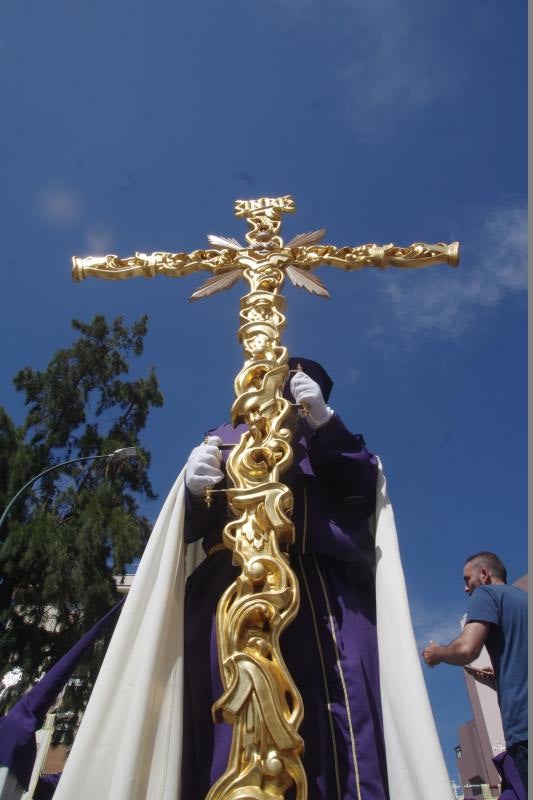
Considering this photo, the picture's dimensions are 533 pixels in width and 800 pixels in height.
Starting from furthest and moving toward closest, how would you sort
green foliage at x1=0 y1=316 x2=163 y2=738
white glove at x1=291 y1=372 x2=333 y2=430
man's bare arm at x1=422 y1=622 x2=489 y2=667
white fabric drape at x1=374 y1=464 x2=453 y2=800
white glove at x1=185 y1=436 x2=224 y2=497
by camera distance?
1. green foliage at x1=0 y1=316 x2=163 y2=738
2. white glove at x1=291 y1=372 x2=333 y2=430
3. white glove at x1=185 y1=436 x2=224 y2=497
4. man's bare arm at x1=422 y1=622 x2=489 y2=667
5. white fabric drape at x1=374 y1=464 x2=453 y2=800

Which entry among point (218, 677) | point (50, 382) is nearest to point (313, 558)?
point (218, 677)

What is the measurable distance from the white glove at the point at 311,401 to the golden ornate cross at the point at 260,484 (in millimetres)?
82

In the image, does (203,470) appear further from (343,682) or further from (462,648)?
(462,648)

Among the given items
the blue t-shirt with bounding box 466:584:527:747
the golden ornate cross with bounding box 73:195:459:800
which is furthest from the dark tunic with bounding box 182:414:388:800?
the blue t-shirt with bounding box 466:584:527:747

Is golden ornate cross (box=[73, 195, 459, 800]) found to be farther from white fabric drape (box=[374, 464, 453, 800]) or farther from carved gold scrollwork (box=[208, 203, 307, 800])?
white fabric drape (box=[374, 464, 453, 800])

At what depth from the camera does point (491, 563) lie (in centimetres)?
316

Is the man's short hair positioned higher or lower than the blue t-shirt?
higher

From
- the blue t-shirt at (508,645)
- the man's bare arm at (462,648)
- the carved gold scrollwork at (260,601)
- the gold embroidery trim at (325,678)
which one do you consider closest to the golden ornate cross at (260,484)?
the carved gold scrollwork at (260,601)

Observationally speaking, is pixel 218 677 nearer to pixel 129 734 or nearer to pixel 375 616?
pixel 129 734

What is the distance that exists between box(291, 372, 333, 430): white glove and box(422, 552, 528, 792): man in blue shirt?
36.6 inches

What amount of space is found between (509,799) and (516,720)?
0.25 meters

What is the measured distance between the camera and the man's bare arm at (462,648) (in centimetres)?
245

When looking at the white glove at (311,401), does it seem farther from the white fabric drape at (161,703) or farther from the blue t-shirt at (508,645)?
the blue t-shirt at (508,645)

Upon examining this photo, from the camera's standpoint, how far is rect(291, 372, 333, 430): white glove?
2703 millimetres
